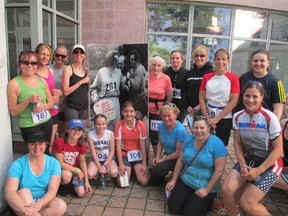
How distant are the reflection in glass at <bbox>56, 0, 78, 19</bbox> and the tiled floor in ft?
12.1

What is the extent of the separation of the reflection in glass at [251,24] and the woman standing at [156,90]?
13.4 feet

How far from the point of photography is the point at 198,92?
11.7 feet

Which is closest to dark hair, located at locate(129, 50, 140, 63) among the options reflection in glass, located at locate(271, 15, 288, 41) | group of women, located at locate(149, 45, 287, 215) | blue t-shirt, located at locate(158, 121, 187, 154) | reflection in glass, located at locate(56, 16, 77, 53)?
group of women, located at locate(149, 45, 287, 215)

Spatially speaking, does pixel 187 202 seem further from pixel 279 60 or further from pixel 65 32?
Answer: pixel 279 60

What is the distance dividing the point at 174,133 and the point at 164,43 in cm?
404

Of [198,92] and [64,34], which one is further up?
[64,34]

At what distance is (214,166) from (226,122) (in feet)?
2.23

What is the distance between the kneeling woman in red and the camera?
3.03m

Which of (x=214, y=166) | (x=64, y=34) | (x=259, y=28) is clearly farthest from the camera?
(x=259, y=28)

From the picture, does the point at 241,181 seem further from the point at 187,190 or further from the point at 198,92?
the point at 198,92

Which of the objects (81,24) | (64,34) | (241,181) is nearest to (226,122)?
(241,181)

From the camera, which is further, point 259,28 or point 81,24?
point 259,28

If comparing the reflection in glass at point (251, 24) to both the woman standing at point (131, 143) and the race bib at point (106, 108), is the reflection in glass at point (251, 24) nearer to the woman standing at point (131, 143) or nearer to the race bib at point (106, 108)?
the race bib at point (106, 108)

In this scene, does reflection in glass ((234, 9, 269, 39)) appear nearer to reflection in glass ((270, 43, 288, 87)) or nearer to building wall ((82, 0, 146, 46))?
reflection in glass ((270, 43, 288, 87))
